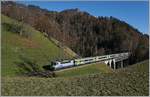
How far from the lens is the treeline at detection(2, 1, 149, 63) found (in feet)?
432

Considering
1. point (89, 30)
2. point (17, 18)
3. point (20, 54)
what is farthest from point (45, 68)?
point (89, 30)

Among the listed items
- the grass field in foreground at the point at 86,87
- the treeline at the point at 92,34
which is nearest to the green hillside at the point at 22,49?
the treeline at the point at 92,34

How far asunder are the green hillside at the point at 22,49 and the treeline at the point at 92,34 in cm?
2668

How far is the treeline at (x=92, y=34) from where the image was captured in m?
132

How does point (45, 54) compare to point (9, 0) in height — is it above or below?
below

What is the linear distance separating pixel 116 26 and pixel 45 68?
12865 cm

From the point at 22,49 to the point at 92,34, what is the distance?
9851 cm

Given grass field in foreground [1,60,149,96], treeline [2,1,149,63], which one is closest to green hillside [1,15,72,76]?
treeline [2,1,149,63]

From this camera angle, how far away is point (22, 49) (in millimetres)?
72688

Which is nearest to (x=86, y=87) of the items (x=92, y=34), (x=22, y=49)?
(x=22, y=49)

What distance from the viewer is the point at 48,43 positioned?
287 ft

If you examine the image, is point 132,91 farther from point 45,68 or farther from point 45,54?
point 45,54

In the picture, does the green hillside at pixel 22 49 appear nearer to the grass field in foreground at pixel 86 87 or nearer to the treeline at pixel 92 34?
the treeline at pixel 92 34

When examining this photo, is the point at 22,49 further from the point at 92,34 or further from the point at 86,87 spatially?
the point at 92,34
